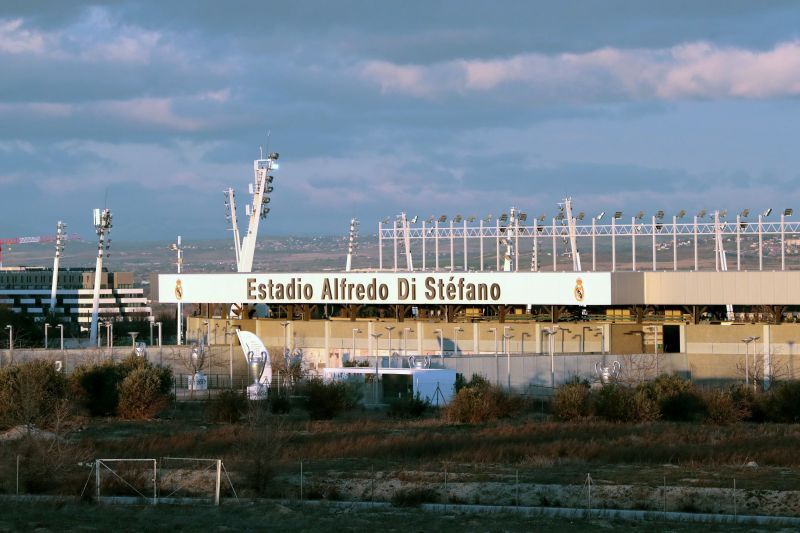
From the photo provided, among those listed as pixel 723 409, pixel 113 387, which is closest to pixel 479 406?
pixel 723 409

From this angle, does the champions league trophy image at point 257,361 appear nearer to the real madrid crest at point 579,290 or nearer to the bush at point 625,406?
the bush at point 625,406

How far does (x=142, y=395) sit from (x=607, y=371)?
2778 cm

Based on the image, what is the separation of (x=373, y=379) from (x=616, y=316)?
2384 centimetres

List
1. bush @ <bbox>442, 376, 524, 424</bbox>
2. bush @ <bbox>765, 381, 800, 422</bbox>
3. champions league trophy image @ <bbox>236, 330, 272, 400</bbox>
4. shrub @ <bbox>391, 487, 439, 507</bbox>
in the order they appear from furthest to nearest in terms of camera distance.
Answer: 1. champions league trophy image @ <bbox>236, 330, 272, 400</bbox>
2. bush @ <bbox>765, 381, 800, 422</bbox>
3. bush @ <bbox>442, 376, 524, 424</bbox>
4. shrub @ <bbox>391, 487, 439, 507</bbox>

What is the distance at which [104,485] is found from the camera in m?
37.9

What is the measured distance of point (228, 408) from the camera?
198ft

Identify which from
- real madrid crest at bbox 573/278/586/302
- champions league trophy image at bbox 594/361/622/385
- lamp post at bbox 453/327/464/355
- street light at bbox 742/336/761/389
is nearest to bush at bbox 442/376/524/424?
champions league trophy image at bbox 594/361/622/385

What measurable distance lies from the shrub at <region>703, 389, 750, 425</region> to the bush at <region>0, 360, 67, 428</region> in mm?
28486

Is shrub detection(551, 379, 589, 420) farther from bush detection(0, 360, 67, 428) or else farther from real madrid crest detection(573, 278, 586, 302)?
real madrid crest detection(573, 278, 586, 302)

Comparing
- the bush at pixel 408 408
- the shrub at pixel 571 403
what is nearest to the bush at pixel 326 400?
the bush at pixel 408 408

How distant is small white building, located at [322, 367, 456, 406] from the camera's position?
69.7 meters

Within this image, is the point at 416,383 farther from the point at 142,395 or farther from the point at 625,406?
the point at 142,395

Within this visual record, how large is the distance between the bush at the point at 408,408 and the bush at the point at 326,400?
2352mm

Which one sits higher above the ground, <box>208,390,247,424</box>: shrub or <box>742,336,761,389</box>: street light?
<box>742,336,761,389</box>: street light
